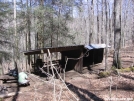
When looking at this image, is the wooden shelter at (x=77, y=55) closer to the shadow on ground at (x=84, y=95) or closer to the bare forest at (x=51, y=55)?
the bare forest at (x=51, y=55)

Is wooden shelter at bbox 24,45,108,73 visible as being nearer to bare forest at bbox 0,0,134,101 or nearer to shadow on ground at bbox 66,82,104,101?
bare forest at bbox 0,0,134,101

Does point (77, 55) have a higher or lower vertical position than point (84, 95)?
higher

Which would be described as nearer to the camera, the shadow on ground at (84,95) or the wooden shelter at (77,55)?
the shadow on ground at (84,95)

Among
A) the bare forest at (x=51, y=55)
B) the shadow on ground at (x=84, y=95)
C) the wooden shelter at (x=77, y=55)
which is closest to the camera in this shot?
the shadow on ground at (x=84, y=95)

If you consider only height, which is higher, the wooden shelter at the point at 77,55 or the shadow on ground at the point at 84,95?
the wooden shelter at the point at 77,55

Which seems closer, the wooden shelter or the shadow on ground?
the shadow on ground

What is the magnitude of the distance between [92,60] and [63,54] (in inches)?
108

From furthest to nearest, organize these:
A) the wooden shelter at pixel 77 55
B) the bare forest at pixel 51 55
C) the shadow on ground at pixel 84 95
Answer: the wooden shelter at pixel 77 55 < the bare forest at pixel 51 55 < the shadow on ground at pixel 84 95

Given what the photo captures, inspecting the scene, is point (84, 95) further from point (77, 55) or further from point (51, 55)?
point (77, 55)

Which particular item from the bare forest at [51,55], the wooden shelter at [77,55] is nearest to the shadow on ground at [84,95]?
the bare forest at [51,55]

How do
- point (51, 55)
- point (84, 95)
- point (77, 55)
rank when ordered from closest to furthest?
1. point (84, 95)
2. point (51, 55)
3. point (77, 55)

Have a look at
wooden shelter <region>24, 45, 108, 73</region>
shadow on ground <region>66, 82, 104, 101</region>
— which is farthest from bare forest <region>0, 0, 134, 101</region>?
wooden shelter <region>24, 45, 108, 73</region>

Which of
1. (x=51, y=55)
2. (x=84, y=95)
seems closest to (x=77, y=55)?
(x=51, y=55)

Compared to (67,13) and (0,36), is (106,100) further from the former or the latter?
(67,13)
